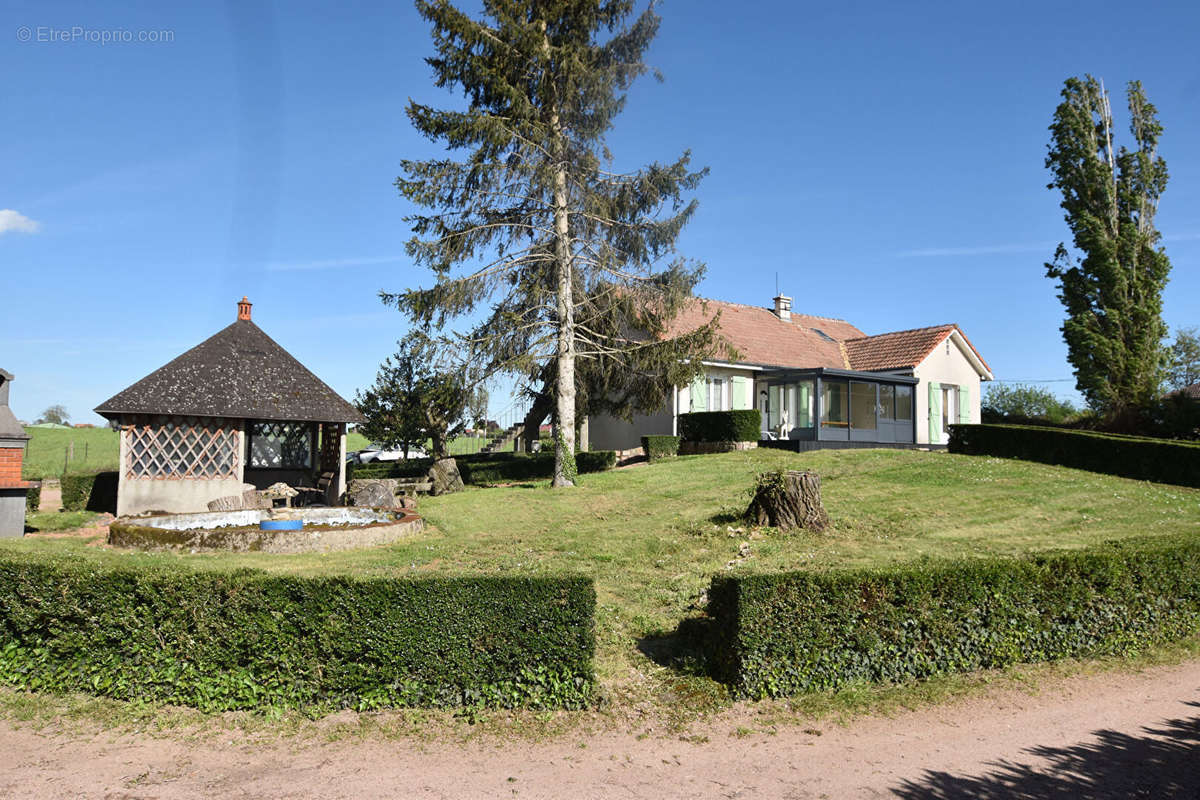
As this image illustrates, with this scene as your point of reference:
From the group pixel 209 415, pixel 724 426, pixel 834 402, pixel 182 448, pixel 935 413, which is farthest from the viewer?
pixel 935 413

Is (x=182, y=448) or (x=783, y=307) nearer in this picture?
(x=182, y=448)

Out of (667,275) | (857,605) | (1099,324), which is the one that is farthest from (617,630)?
(1099,324)

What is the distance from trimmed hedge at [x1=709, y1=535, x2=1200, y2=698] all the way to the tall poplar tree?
20.4 m

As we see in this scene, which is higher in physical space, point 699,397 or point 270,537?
point 699,397

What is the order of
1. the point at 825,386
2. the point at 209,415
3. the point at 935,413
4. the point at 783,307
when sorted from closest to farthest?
the point at 209,415
the point at 825,386
the point at 935,413
the point at 783,307

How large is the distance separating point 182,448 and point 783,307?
26.3 meters

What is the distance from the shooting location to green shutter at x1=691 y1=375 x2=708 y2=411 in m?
28.8

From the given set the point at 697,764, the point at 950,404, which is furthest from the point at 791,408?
the point at 697,764

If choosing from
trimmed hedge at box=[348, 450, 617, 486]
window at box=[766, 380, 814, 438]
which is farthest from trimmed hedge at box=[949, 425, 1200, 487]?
trimmed hedge at box=[348, 450, 617, 486]

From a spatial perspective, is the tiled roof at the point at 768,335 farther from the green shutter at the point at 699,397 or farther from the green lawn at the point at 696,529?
the green lawn at the point at 696,529

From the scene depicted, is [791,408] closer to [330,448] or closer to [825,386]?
[825,386]

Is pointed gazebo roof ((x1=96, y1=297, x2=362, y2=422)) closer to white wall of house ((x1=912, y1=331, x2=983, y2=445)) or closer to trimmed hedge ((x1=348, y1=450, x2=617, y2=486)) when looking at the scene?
trimmed hedge ((x1=348, y1=450, x2=617, y2=486))

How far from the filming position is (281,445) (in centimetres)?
2350

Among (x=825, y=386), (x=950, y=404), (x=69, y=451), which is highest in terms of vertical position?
(x=825, y=386)
